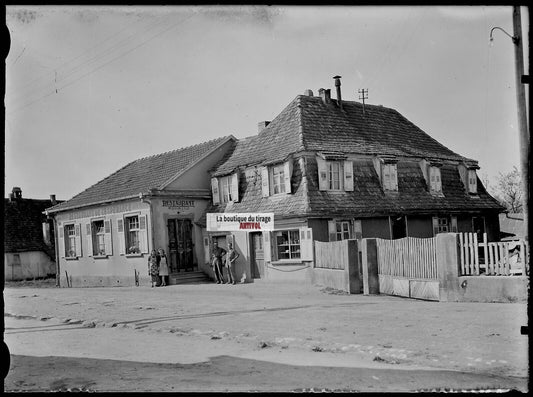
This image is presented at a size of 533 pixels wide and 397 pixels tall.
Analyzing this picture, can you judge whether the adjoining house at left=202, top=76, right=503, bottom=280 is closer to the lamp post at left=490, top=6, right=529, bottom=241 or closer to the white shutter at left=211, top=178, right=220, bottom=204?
the white shutter at left=211, top=178, right=220, bottom=204

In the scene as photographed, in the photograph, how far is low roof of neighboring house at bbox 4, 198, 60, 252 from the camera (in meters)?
40.9

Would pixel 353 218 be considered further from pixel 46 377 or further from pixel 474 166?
pixel 46 377

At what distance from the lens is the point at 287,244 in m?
22.7

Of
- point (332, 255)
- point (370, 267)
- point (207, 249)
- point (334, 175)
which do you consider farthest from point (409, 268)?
point (207, 249)

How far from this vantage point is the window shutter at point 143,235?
25.7 m

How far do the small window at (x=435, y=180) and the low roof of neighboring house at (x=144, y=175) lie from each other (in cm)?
1003

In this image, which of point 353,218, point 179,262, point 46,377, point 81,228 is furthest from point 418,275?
→ point 81,228

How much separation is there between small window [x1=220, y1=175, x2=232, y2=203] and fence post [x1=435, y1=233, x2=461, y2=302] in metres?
13.7

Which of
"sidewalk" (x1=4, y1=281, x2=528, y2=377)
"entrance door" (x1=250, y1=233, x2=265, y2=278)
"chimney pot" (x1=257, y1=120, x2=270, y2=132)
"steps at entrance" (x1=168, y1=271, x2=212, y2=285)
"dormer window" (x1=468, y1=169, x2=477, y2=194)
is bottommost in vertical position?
"steps at entrance" (x1=168, y1=271, x2=212, y2=285)

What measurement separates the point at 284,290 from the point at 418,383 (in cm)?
1330

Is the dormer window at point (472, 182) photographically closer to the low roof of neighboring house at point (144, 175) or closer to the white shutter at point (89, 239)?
the low roof of neighboring house at point (144, 175)

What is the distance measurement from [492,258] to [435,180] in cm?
1482

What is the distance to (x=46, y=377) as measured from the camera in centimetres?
759

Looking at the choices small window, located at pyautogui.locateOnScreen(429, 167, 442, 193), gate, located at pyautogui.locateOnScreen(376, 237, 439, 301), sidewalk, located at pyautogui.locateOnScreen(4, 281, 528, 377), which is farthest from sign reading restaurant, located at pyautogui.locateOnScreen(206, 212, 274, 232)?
small window, located at pyautogui.locateOnScreen(429, 167, 442, 193)
